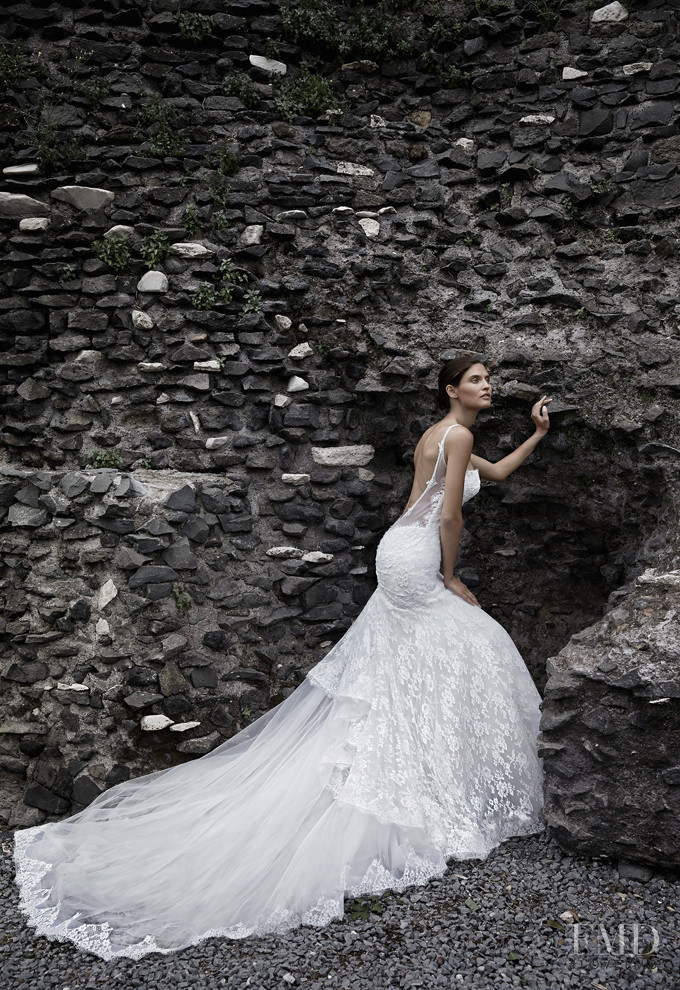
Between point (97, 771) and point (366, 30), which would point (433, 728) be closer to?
point (97, 771)

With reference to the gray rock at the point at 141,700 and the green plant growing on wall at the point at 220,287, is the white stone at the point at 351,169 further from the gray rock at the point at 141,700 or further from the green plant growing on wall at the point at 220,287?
the gray rock at the point at 141,700

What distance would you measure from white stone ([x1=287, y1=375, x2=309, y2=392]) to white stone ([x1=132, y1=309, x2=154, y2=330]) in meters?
0.97

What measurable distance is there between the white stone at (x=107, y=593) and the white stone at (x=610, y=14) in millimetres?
5092

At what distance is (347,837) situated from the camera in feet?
11.7

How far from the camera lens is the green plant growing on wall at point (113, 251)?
494 centimetres

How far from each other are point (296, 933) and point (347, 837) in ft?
1.50

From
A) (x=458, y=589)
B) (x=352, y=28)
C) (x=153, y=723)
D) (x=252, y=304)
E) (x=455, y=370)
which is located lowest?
(x=153, y=723)

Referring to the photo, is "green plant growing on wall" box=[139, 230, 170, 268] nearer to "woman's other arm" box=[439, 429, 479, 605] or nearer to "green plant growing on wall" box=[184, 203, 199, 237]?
"green plant growing on wall" box=[184, 203, 199, 237]

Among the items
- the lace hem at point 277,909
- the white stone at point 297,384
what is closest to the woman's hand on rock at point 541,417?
the white stone at point 297,384

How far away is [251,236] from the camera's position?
5066mm

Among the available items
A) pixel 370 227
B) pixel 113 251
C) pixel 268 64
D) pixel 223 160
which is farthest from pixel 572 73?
pixel 113 251

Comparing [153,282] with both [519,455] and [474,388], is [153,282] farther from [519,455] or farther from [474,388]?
[519,455]

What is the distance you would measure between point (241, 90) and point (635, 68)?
2715mm

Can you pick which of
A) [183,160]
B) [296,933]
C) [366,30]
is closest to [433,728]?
[296,933]
